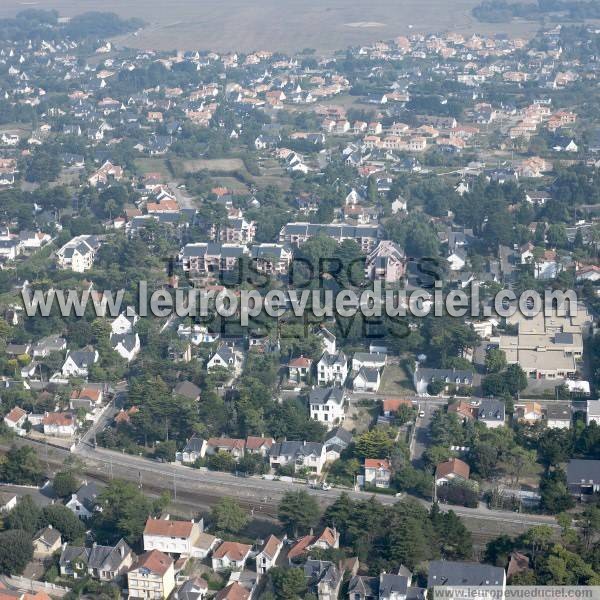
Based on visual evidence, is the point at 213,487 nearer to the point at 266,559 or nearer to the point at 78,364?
the point at 266,559

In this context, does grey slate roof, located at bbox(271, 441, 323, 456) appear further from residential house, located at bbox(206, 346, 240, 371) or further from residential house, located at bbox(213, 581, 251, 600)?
residential house, located at bbox(213, 581, 251, 600)

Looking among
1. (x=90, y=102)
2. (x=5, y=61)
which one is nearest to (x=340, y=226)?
(x=90, y=102)

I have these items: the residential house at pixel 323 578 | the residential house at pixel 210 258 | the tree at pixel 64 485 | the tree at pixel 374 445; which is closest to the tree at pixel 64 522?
the tree at pixel 64 485

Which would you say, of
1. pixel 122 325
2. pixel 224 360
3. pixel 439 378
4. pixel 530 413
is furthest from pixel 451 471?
pixel 122 325

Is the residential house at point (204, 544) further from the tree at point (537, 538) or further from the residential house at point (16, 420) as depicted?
the residential house at point (16, 420)

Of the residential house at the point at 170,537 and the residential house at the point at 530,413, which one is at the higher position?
the residential house at the point at 170,537

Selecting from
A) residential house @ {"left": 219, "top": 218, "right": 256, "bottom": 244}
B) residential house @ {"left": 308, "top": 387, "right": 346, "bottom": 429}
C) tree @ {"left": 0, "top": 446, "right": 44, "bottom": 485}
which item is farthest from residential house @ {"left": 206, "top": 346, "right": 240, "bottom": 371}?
residential house @ {"left": 219, "top": 218, "right": 256, "bottom": 244}
